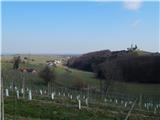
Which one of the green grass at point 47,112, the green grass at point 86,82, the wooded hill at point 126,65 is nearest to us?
the green grass at point 47,112

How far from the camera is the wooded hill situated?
274ft

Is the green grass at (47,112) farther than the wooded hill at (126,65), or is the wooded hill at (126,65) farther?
the wooded hill at (126,65)

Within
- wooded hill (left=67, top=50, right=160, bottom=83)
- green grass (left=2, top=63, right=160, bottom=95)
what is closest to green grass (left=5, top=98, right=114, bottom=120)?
green grass (left=2, top=63, right=160, bottom=95)

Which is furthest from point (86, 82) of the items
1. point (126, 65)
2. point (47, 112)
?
point (47, 112)

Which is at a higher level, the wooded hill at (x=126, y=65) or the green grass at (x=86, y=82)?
the wooded hill at (x=126, y=65)

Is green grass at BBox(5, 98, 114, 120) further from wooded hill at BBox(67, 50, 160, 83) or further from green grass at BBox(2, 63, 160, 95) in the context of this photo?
wooded hill at BBox(67, 50, 160, 83)

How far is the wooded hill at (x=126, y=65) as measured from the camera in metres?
83.5

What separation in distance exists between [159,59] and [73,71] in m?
17.3

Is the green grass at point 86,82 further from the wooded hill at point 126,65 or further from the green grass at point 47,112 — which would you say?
the green grass at point 47,112

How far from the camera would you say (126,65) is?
86.9 metres

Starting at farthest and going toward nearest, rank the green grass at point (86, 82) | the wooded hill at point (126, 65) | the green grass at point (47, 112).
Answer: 1. the wooded hill at point (126, 65)
2. the green grass at point (86, 82)
3. the green grass at point (47, 112)

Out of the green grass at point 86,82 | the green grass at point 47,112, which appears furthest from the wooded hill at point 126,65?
the green grass at point 47,112

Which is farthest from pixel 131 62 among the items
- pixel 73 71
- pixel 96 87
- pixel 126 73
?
pixel 96 87

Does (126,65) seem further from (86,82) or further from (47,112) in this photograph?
(47,112)
